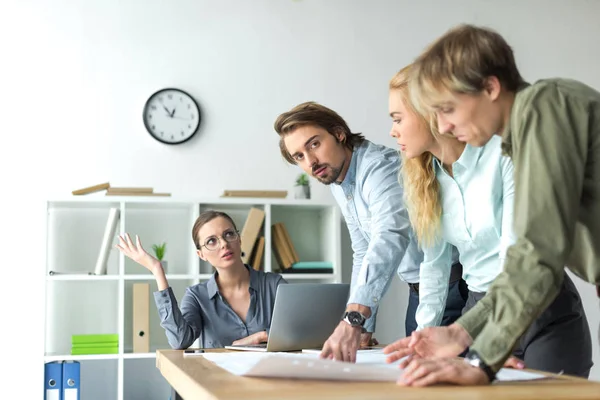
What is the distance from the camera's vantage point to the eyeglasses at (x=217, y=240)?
3189 millimetres

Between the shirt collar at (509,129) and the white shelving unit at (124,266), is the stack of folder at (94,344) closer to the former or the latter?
the white shelving unit at (124,266)

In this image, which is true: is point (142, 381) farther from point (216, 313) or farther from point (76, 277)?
point (216, 313)

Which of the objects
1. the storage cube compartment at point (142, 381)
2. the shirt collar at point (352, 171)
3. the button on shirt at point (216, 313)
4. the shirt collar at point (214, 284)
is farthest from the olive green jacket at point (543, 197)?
the storage cube compartment at point (142, 381)

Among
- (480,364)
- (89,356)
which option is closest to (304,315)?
(480,364)

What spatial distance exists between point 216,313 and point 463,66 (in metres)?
2.01

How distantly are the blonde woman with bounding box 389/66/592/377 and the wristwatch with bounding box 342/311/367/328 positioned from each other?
321 mm

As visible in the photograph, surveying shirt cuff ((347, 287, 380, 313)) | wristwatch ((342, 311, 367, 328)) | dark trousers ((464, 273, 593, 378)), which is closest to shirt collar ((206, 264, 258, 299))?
shirt cuff ((347, 287, 380, 313))

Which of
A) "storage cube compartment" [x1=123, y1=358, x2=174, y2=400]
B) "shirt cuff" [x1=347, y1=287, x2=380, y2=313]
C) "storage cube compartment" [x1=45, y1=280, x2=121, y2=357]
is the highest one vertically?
"shirt cuff" [x1=347, y1=287, x2=380, y2=313]

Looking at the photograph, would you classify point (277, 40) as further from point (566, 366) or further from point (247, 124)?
point (566, 366)

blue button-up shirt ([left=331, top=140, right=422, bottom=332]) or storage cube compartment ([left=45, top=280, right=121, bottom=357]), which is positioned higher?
blue button-up shirt ([left=331, top=140, right=422, bottom=332])

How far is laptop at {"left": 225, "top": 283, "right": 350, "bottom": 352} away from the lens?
2.07 metres

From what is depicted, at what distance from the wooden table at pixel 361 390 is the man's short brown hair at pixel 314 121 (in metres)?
1.31

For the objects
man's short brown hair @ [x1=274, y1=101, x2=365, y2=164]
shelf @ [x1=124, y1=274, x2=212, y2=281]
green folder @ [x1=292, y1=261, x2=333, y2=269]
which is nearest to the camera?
man's short brown hair @ [x1=274, y1=101, x2=365, y2=164]

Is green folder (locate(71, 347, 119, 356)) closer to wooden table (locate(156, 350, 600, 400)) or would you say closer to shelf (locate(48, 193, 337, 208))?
shelf (locate(48, 193, 337, 208))
